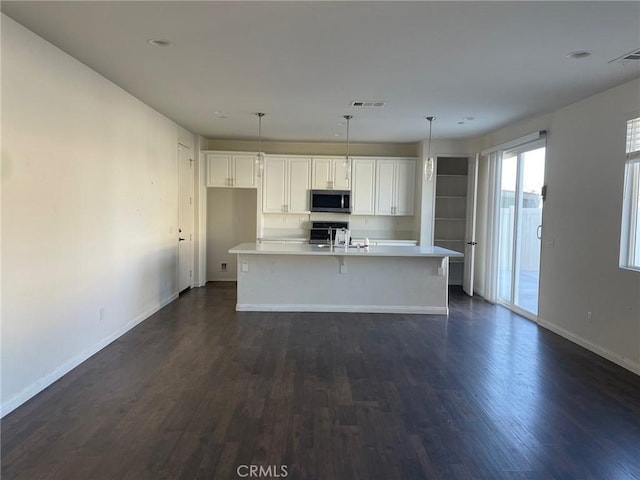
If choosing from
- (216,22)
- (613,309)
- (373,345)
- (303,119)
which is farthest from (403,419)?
(303,119)

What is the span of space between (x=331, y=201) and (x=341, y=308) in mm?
2499

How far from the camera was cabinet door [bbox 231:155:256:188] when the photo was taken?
7461 mm

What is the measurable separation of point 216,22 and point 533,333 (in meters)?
4.58

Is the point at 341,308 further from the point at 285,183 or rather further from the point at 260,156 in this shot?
the point at 285,183

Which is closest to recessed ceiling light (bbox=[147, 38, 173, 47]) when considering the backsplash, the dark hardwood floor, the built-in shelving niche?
the dark hardwood floor

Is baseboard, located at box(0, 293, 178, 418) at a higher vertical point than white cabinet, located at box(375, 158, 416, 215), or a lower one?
lower

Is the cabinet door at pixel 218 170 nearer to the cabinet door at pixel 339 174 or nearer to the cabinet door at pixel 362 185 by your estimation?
the cabinet door at pixel 339 174

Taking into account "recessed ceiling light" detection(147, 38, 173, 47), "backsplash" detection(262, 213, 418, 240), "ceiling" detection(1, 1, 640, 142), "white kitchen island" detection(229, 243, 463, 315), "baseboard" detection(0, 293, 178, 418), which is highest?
"ceiling" detection(1, 1, 640, 142)

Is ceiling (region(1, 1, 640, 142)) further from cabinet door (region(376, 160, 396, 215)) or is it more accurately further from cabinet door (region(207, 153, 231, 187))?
cabinet door (region(376, 160, 396, 215))

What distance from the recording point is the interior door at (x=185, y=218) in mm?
6648

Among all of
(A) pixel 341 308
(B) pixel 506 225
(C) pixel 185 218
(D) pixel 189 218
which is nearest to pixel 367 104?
(A) pixel 341 308

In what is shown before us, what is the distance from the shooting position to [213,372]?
3613mm

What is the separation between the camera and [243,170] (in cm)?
748

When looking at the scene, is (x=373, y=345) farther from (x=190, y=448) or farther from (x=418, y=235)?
(x=418, y=235)
